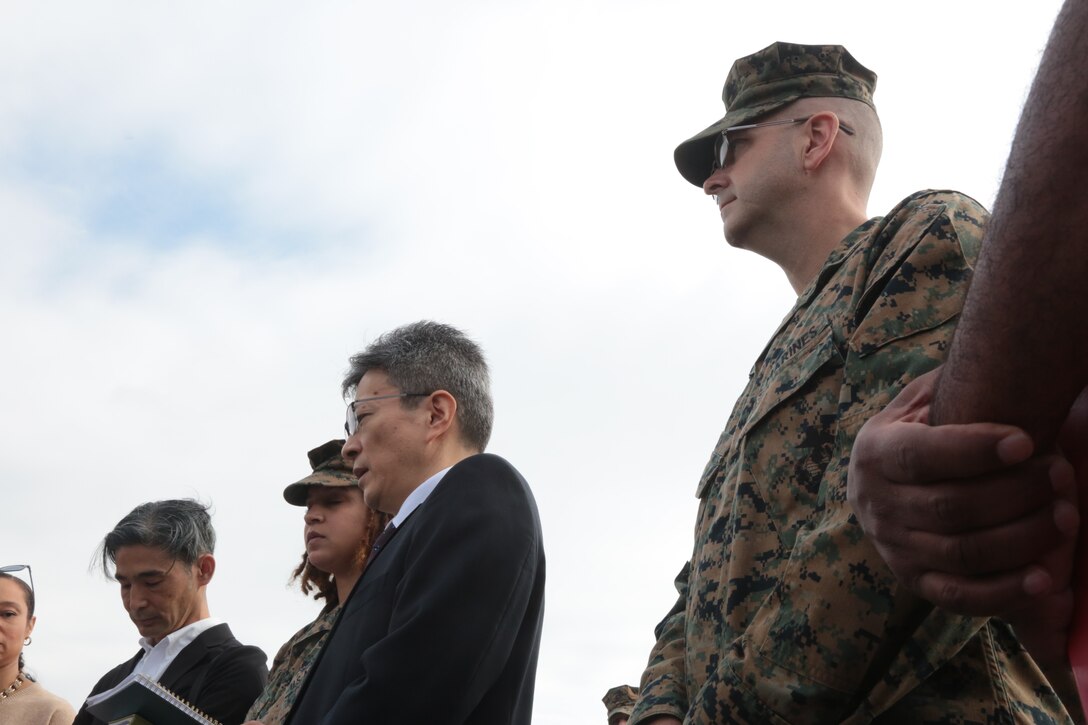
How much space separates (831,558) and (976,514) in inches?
26.7

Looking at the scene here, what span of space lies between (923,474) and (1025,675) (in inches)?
33.0

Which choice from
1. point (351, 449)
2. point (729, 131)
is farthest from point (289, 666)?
point (729, 131)

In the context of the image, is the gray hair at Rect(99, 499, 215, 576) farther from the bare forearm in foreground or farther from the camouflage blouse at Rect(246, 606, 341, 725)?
the bare forearm in foreground

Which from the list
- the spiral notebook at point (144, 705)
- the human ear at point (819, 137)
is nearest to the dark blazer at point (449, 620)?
the spiral notebook at point (144, 705)

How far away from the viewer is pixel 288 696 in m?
4.14

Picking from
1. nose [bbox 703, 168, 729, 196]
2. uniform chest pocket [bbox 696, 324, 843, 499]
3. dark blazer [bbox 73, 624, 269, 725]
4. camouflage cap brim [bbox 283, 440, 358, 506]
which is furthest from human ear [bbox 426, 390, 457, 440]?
uniform chest pocket [bbox 696, 324, 843, 499]

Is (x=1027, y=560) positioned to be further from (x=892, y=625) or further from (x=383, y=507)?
(x=383, y=507)

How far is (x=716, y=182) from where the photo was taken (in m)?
3.31

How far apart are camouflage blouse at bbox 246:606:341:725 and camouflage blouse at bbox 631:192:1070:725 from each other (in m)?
2.07

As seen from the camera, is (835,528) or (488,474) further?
(488,474)

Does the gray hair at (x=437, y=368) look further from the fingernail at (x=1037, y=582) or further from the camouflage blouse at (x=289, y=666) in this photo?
the fingernail at (x=1037, y=582)

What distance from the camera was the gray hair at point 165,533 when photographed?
5617 mm

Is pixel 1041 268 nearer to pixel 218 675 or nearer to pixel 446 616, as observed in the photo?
pixel 446 616

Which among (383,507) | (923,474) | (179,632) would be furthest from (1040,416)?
(179,632)
